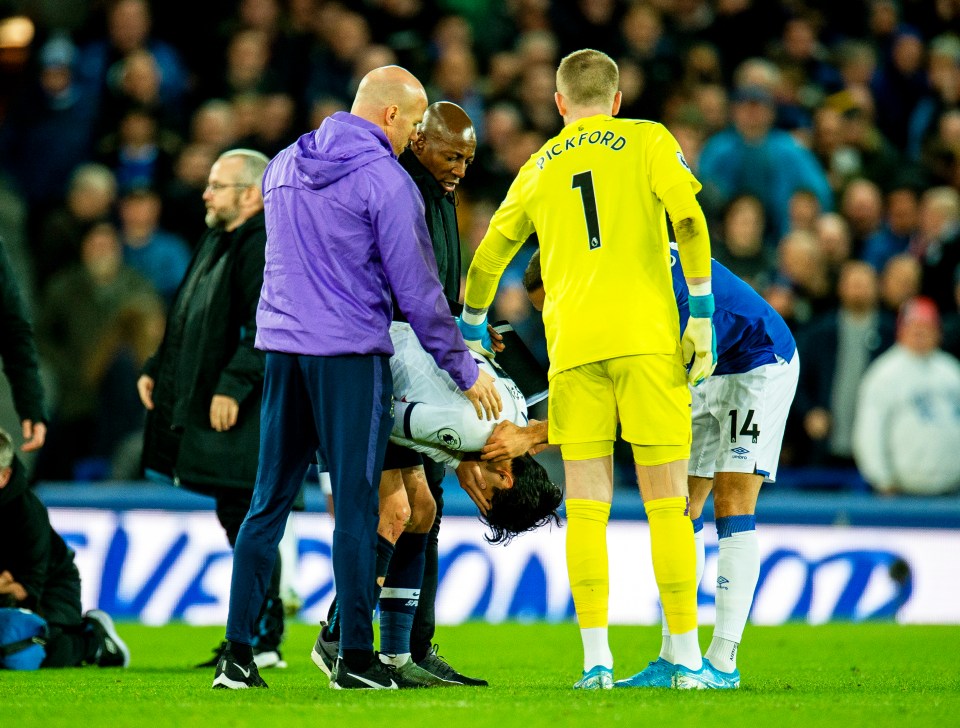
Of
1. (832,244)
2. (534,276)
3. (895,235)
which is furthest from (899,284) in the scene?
(534,276)

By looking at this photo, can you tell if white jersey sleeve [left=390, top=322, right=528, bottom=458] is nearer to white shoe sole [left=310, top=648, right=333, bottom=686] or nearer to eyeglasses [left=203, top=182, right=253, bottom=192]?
white shoe sole [left=310, top=648, right=333, bottom=686]

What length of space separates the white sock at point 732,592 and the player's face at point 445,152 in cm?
192

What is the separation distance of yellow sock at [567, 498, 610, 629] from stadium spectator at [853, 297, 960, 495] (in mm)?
5924

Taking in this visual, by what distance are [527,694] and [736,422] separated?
4.88 ft

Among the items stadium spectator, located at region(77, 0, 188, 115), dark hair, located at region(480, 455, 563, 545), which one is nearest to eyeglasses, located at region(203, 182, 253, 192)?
dark hair, located at region(480, 455, 563, 545)

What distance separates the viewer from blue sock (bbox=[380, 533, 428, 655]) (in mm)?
5859

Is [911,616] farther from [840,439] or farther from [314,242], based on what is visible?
[314,242]

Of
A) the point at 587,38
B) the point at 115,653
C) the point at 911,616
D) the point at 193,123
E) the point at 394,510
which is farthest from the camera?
the point at 587,38

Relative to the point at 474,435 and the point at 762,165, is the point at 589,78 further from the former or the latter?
the point at 762,165

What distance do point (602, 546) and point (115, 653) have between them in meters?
3.04

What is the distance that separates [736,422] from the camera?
6078mm

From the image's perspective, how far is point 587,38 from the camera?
1445 centimetres

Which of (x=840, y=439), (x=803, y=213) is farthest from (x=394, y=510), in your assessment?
(x=803, y=213)

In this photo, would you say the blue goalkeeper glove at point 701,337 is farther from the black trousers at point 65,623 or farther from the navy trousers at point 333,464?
the black trousers at point 65,623
